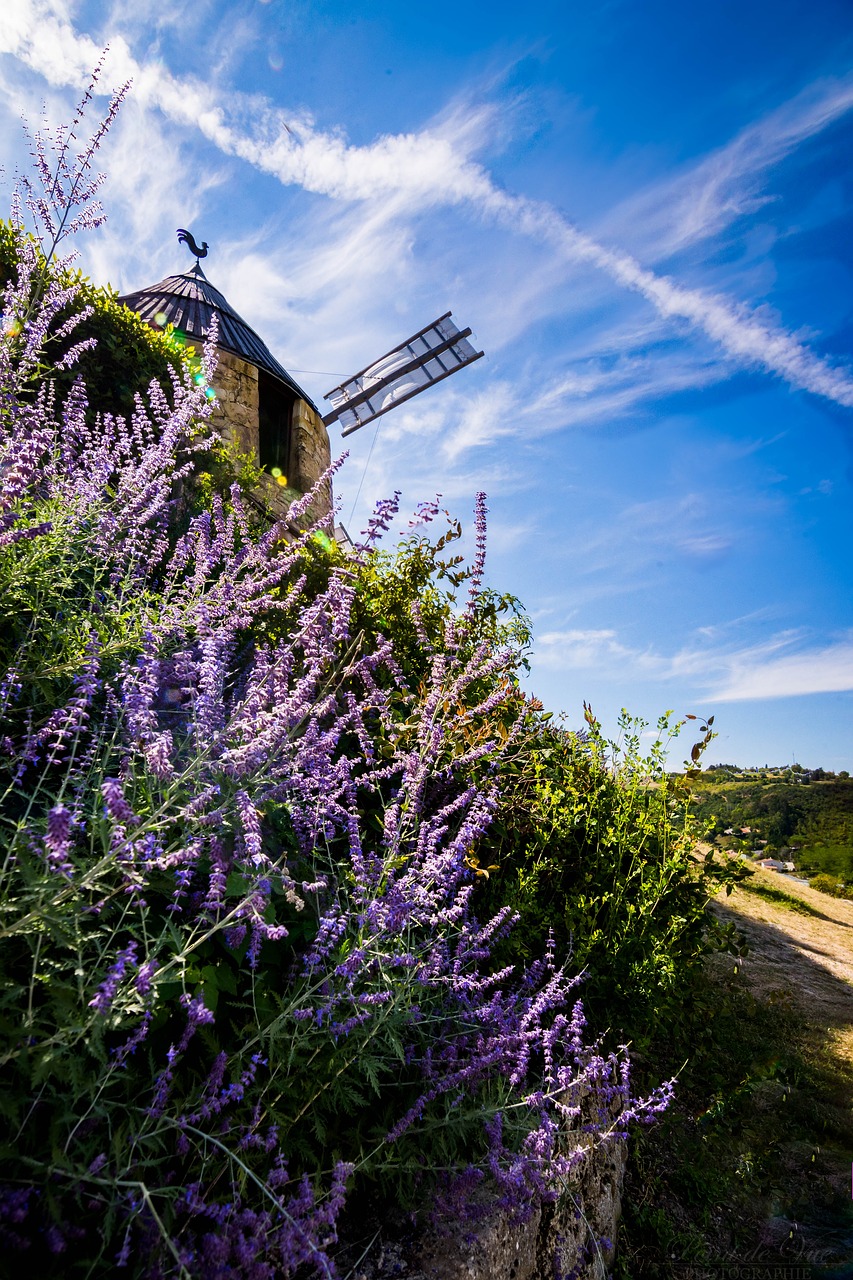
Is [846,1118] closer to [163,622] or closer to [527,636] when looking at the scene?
[527,636]

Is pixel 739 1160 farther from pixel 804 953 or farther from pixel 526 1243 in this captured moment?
Answer: pixel 804 953

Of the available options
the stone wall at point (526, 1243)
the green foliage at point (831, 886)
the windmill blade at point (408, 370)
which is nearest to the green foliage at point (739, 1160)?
the stone wall at point (526, 1243)

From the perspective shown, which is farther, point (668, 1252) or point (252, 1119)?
point (668, 1252)

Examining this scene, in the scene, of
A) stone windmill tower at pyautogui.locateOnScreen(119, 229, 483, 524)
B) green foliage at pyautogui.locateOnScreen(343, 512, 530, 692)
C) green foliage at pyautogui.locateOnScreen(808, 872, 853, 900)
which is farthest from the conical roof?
green foliage at pyautogui.locateOnScreen(808, 872, 853, 900)

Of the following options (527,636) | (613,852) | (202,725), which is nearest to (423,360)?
(527,636)

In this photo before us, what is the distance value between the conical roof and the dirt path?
36.6 feet

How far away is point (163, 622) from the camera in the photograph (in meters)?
2.55

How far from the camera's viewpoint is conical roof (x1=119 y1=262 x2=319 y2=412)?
1086cm

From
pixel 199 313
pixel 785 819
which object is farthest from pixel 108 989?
pixel 785 819

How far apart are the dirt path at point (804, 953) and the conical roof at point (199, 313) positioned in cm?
1115

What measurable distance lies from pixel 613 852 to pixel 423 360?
56.9 ft

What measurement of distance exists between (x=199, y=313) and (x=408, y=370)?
816 centimetres

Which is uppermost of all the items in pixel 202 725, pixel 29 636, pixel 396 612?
pixel 396 612

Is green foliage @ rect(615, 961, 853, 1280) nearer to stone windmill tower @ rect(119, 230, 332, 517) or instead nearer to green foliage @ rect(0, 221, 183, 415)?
green foliage @ rect(0, 221, 183, 415)
